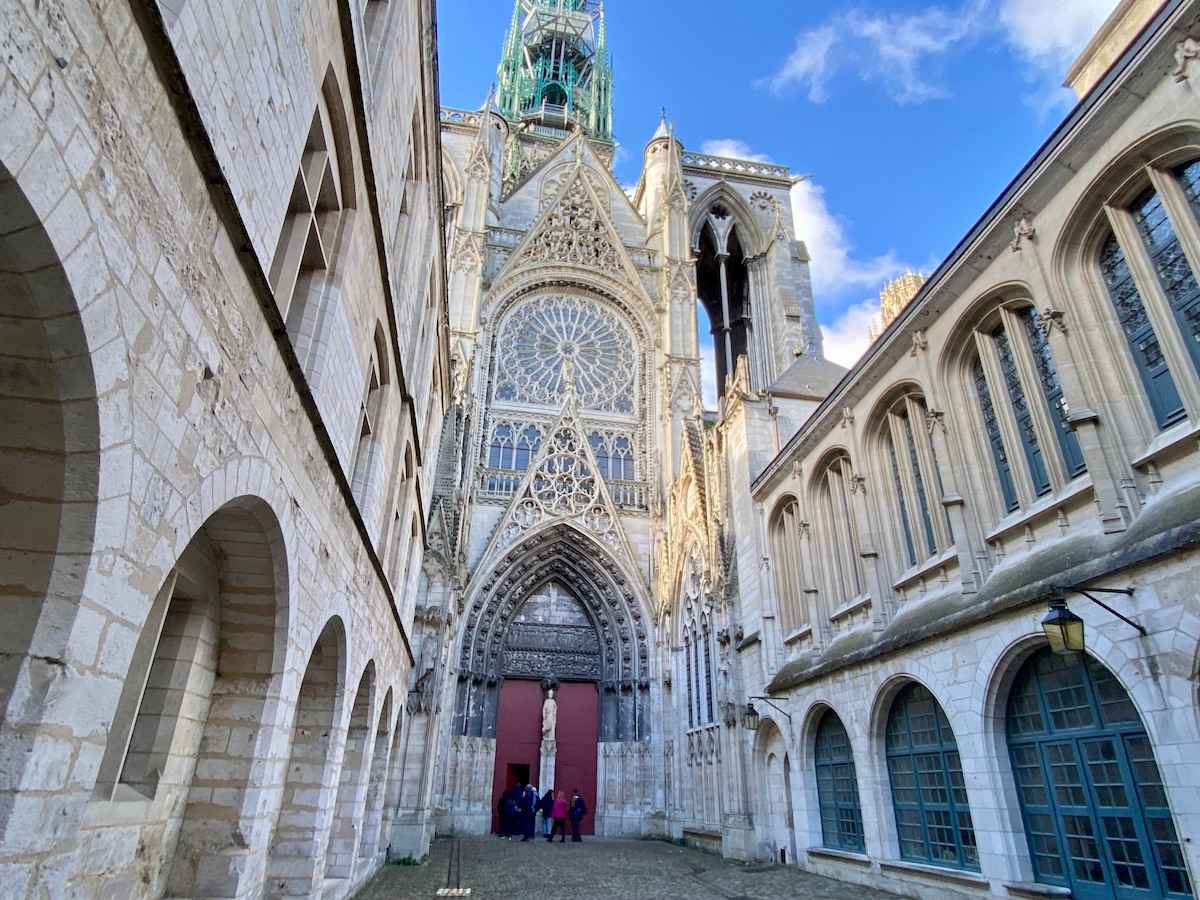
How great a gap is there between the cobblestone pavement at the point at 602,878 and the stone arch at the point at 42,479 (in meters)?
7.33

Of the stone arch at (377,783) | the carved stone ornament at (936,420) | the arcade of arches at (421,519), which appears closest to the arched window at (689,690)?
the arcade of arches at (421,519)

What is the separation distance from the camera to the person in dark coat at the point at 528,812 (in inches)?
623

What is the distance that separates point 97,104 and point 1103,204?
25.1 ft

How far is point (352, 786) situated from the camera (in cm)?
800

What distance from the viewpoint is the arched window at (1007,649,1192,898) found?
17.9 ft

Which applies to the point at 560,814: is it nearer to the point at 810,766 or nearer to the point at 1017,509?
the point at 810,766

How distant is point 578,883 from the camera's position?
9.57m

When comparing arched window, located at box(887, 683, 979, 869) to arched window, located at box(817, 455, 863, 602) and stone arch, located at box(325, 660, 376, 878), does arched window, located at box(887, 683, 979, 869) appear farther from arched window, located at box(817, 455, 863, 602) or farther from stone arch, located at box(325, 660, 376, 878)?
stone arch, located at box(325, 660, 376, 878)

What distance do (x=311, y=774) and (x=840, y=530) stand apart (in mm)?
8279

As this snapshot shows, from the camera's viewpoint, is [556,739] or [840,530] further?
[556,739]

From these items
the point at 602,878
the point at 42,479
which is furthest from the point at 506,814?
the point at 42,479

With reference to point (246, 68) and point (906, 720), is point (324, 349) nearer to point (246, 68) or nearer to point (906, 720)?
point (246, 68)

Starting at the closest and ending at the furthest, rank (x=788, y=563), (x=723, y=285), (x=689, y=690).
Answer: (x=788, y=563) → (x=689, y=690) → (x=723, y=285)

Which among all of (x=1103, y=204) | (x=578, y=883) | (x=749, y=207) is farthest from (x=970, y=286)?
(x=749, y=207)
